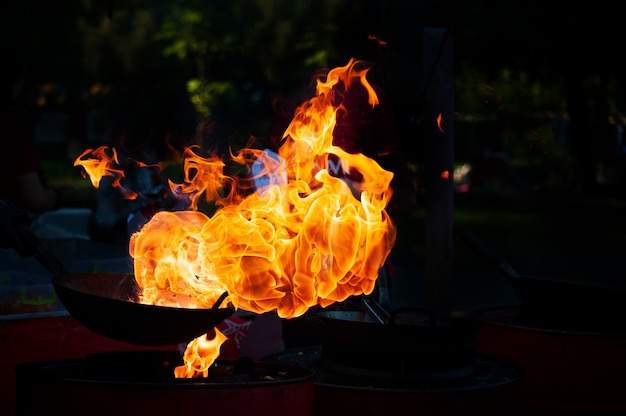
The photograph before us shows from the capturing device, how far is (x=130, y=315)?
320 centimetres

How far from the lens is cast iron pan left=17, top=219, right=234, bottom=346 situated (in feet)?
10.5

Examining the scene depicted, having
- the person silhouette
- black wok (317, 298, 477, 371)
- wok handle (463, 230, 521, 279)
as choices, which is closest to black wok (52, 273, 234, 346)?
black wok (317, 298, 477, 371)

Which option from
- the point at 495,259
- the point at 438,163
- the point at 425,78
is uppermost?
the point at 425,78

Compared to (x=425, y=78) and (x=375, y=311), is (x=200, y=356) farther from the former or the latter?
(x=425, y=78)

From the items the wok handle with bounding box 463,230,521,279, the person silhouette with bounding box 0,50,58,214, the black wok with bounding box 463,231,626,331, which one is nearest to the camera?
the black wok with bounding box 463,231,626,331

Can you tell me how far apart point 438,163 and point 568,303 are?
1.51 metres

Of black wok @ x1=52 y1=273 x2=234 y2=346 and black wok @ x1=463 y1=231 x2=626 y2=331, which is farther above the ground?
black wok @ x1=52 y1=273 x2=234 y2=346

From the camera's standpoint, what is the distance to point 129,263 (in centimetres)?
545

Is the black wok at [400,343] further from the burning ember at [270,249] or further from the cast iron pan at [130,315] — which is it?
the cast iron pan at [130,315]

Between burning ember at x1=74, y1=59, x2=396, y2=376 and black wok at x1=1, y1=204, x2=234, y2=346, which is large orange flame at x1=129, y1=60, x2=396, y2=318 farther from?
black wok at x1=1, y1=204, x2=234, y2=346

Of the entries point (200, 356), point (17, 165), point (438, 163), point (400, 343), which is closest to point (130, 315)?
point (200, 356)

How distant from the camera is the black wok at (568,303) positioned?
4.46 m

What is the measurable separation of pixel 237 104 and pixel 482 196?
12654mm

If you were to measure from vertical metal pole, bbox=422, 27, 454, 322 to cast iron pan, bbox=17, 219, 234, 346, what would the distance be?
8.70 feet
